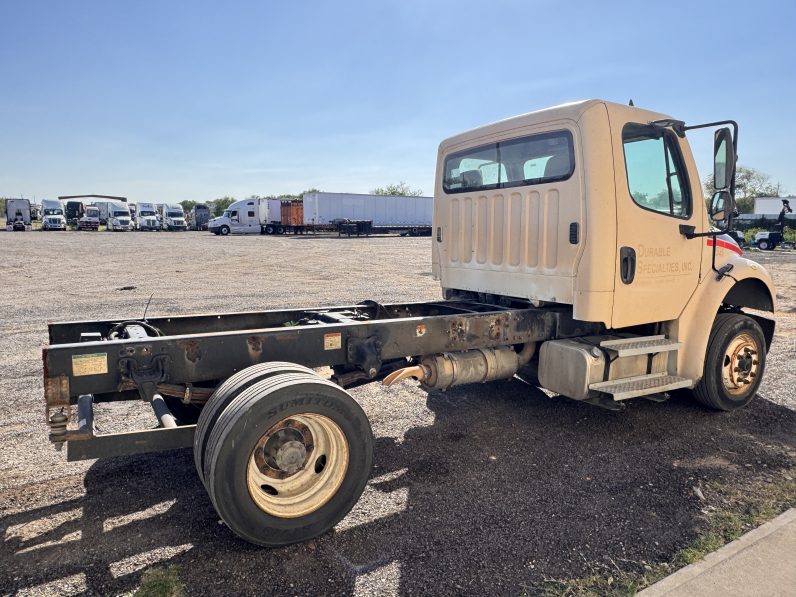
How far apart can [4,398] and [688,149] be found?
675cm

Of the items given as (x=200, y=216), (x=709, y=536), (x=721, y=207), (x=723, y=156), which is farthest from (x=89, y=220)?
(x=709, y=536)

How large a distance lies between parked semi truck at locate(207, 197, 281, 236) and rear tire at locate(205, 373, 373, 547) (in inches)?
1803

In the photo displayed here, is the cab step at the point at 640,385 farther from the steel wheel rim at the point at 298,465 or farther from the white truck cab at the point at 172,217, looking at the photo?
the white truck cab at the point at 172,217

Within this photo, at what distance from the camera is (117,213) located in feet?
166

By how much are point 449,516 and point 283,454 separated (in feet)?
3.69

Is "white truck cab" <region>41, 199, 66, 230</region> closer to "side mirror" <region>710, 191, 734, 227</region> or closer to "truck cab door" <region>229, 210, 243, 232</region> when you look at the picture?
"truck cab door" <region>229, 210, 243, 232</region>

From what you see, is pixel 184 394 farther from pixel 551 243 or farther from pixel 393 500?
pixel 551 243

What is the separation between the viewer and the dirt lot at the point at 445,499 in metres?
2.95

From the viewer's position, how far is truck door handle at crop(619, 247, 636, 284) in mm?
4566

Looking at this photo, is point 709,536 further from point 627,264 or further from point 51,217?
point 51,217

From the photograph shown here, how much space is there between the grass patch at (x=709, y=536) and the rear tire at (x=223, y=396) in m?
1.81

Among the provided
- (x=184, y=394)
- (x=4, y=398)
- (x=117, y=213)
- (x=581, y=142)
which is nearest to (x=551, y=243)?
(x=581, y=142)

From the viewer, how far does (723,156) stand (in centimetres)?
437

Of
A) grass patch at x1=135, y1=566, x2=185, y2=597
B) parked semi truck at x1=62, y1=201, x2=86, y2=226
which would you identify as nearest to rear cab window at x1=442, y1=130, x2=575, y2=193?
grass patch at x1=135, y1=566, x2=185, y2=597
